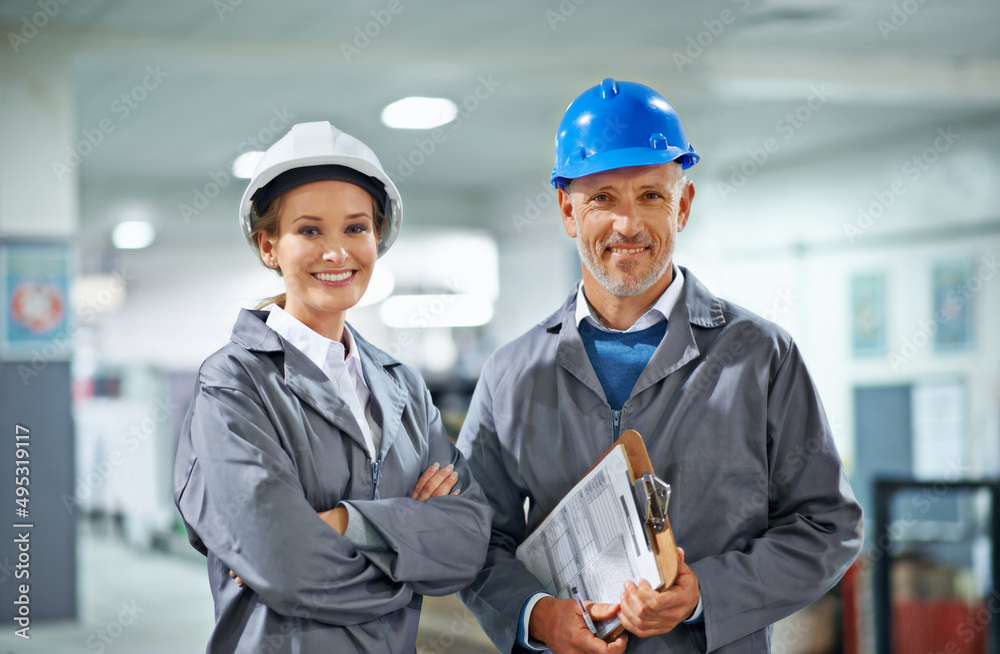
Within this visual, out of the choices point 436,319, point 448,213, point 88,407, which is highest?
point 448,213

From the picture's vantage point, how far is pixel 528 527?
1688 millimetres

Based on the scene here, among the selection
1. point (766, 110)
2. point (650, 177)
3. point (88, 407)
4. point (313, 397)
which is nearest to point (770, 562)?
point (650, 177)

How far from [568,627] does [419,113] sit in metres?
5.22

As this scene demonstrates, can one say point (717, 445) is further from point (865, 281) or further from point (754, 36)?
point (865, 281)

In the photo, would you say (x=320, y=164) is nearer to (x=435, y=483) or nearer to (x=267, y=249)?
(x=267, y=249)

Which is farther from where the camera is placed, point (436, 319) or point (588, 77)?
point (436, 319)

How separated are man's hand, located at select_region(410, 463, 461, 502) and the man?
17 centimetres

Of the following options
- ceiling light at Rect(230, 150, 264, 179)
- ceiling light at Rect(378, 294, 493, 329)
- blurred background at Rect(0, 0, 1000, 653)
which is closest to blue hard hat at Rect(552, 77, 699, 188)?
blurred background at Rect(0, 0, 1000, 653)

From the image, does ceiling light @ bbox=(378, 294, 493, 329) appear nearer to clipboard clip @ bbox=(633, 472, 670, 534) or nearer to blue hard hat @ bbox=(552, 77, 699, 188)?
blue hard hat @ bbox=(552, 77, 699, 188)

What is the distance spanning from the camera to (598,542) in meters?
1.46

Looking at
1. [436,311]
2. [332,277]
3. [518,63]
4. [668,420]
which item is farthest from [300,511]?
[436,311]

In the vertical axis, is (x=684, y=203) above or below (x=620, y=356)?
above

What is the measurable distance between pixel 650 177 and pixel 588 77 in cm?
374

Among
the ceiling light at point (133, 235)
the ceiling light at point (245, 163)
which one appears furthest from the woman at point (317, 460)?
the ceiling light at point (133, 235)
